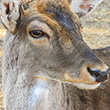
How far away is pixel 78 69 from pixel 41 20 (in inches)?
30.2

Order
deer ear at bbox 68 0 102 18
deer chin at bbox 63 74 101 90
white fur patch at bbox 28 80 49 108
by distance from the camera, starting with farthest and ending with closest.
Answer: deer ear at bbox 68 0 102 18 < white fur patch at bbox 28 80 49 108 < deer chin at bbox 63 74 101 90

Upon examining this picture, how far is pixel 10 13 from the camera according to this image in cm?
296

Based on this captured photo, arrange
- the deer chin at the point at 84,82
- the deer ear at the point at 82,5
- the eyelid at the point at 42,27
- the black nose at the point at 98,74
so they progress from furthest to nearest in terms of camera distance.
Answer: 1. the deer ear at the point at 82,5
2. the eyelid at the point at 42,27
3. the deer chin at the point at 84,82
4. the black nose at the point at 98,74

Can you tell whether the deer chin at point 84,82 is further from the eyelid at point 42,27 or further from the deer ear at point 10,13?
the deer ear at point 10,13

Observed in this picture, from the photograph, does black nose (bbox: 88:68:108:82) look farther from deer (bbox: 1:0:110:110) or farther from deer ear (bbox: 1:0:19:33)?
deer ear (bbox: 1:0:19:33)

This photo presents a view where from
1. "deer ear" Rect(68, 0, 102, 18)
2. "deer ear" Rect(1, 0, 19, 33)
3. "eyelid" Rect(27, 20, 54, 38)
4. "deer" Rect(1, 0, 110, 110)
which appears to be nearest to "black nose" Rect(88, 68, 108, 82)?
"deer" Rect(1, 0, 110, 110)

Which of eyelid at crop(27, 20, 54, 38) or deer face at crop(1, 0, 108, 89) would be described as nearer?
deer face at crop(1, 0, 108, 89)

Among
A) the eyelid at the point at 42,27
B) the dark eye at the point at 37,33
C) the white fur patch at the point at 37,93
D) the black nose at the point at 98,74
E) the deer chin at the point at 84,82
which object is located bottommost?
the white fur patch at the point at 37,93

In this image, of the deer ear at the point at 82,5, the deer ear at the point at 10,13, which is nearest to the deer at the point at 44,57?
the deer ear at the point at 10,13

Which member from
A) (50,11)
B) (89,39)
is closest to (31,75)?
(50,11)

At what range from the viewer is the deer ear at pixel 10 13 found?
289cm

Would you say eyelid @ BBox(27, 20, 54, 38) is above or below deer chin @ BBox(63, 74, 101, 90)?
above

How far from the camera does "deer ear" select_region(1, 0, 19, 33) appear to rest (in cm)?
289

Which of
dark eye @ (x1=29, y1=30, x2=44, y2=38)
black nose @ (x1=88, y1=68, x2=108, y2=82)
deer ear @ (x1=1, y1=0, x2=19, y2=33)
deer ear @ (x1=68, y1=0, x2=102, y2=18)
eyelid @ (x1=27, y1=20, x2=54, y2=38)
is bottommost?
black nose @ (x1=88, y1=68, x2=108, y2=82)
